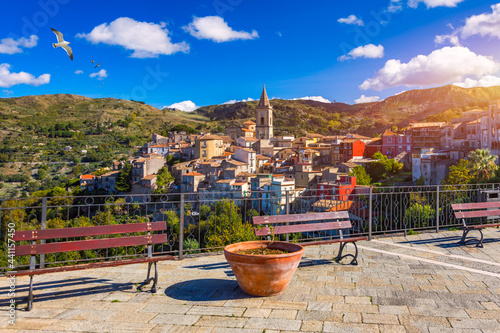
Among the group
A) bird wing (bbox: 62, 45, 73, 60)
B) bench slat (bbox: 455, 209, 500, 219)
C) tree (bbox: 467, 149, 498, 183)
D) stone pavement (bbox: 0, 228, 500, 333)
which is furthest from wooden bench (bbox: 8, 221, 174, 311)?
tree (bbox: 467, 149, 498, 183)

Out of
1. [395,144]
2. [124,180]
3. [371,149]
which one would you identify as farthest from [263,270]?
[395,144]

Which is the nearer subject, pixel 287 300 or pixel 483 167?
pixel 287 300

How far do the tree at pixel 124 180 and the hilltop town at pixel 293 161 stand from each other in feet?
0.68

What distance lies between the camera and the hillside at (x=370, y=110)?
148000mm

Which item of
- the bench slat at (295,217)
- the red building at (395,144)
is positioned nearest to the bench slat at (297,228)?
the bench slat at (295,217)

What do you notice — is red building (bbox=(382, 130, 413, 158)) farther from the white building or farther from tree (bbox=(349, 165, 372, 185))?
the white building

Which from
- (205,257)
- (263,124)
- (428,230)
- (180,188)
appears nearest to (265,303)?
(205,257)

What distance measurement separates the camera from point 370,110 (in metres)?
186

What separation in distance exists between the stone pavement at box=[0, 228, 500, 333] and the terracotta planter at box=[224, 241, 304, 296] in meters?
0.12

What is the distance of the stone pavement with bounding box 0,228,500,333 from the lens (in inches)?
134

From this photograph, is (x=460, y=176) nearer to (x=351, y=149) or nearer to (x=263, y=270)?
(x=351, y=149)

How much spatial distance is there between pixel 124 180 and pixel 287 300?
6639cm

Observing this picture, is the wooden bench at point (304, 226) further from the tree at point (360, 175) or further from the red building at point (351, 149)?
the red building at point (351, 149)

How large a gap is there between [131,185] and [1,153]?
1552 inches
